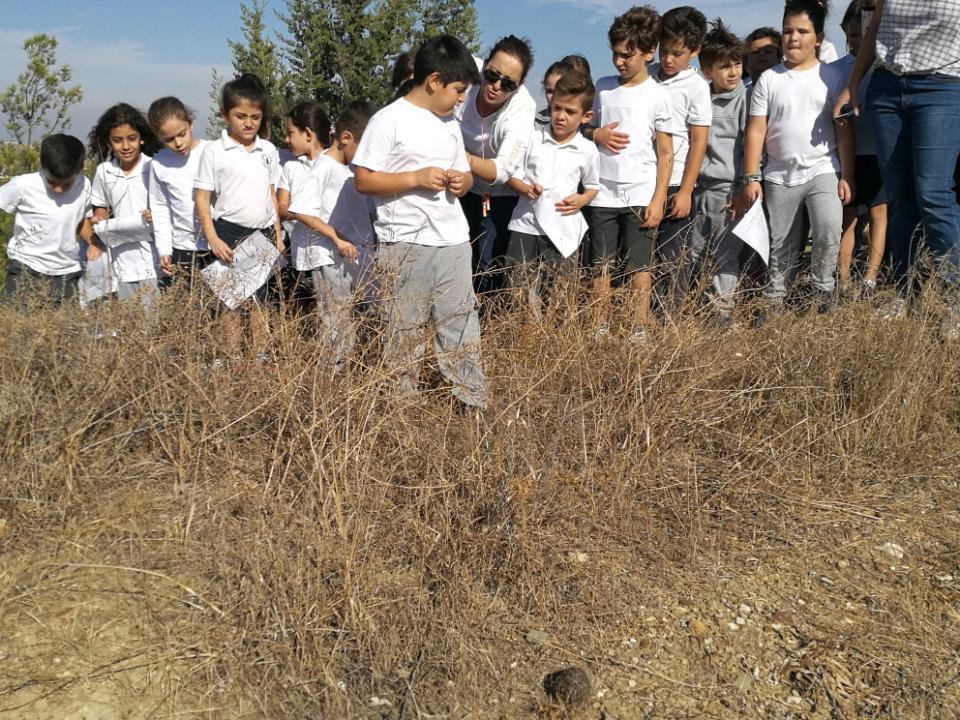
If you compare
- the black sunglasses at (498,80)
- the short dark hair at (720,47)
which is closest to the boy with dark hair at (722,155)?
the short dark hair at (720,47)

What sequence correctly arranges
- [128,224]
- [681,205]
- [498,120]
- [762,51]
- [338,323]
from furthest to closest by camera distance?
[762,51] → [128,224] → [681,205] → [498,120] → [338,323]

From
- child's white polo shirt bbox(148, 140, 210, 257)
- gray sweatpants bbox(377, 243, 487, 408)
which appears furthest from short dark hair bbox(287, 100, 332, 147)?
gray sweatpants bbox(377, 243, 487, 408)

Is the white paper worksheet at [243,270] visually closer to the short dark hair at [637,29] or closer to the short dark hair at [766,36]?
the short dark hair at [637,29]

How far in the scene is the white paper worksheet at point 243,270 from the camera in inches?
158

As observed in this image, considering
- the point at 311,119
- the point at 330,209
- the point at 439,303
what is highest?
the point at 311,119

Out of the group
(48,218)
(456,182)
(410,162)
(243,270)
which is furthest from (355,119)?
(48,218)

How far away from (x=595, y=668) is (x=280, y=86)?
9218mm

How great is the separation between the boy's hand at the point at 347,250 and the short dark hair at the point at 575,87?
1235 millimetres

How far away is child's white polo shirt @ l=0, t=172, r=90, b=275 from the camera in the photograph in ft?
17.1

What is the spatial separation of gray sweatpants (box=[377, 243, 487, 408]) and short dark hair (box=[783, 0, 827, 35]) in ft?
7.29

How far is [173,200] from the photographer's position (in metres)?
4.77

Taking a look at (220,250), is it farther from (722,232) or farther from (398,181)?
(722,232)

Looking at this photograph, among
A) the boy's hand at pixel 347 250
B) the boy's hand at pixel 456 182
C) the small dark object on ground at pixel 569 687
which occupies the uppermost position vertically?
the boy's hand at pixel 456 182

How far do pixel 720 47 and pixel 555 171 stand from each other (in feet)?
4.08
